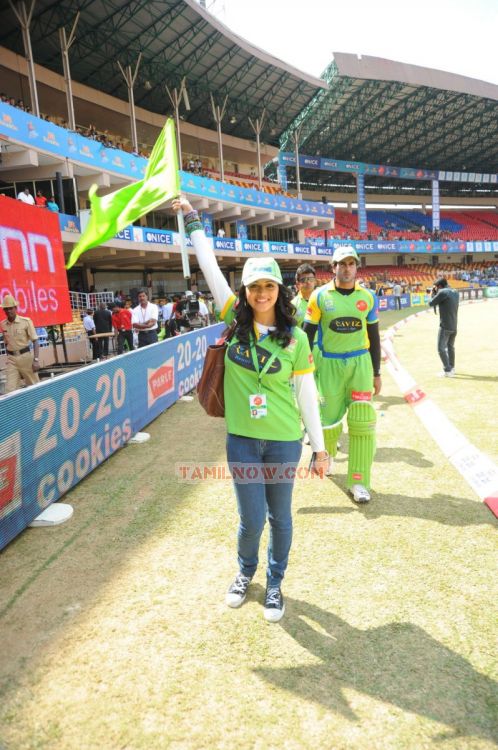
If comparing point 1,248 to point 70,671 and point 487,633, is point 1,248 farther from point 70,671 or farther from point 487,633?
point 487,633

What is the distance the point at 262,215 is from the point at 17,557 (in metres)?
34.8

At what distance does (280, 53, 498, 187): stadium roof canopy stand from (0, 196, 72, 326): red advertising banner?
3332 cm

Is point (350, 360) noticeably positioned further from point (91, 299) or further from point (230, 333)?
point (91, 299)

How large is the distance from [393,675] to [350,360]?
8.13ft

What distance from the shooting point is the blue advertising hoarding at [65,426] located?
3.75m

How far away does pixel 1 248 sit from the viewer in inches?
342

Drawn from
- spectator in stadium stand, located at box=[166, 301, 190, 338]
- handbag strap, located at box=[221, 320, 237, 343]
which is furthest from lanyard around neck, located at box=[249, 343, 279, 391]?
spectator in stadium stand, located at box=[166, 301, 190, 338]

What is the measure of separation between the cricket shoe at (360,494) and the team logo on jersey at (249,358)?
2044 millimetres

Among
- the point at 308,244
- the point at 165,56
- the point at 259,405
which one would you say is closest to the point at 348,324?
the point at 259,405

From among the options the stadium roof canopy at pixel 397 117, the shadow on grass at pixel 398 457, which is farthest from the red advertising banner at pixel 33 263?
the stadium roof canopy at pixel 397 117

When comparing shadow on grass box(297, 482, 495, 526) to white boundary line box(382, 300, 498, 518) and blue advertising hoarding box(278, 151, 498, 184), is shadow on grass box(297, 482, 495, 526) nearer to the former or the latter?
white boundary line box(382, 300, 498, 518)

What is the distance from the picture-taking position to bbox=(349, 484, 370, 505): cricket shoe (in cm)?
412

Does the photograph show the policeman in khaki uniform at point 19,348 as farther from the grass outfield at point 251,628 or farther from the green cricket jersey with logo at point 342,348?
the green cricket jersey with logo at point 342,348

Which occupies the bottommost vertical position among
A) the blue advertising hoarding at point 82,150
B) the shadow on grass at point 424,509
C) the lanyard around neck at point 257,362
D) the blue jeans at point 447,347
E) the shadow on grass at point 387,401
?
the shadow on grass at point 387,401
